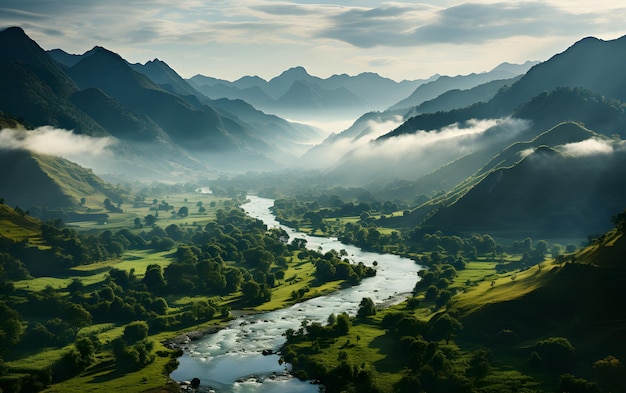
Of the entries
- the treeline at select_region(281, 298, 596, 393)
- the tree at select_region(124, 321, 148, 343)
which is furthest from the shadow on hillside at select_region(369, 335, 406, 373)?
A: the tree at select_region(124, 321, 148, 343)

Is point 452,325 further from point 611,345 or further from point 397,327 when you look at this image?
point 611,345

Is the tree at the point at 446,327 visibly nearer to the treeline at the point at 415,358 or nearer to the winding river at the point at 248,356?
the treeline at the point at 415,358

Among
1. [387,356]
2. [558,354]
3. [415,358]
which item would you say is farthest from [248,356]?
[558,354]

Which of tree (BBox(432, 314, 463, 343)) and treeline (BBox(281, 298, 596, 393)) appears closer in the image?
treeline (BBox(281, 298, 596, 393))

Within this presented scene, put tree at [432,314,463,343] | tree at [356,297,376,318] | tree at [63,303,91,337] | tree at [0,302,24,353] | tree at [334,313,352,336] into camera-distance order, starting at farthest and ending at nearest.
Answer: tree at [356,297,376,318] < tree at [63,303,91,337] < tree at [334,313,352,336] < tree at [432,314,463,343] < tree at [0,302,24,353]

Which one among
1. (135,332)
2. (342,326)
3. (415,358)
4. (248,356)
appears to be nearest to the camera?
(415,358)

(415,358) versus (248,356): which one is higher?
(415,358)

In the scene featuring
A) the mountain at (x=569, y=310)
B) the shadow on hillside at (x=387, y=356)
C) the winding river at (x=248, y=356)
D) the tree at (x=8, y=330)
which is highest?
the tree at (x=8, y=330)

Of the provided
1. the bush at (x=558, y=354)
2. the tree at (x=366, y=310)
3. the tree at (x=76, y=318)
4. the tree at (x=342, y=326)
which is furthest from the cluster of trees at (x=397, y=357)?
the tree at (x=76, y=318)

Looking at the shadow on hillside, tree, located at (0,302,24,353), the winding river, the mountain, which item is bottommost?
the shadow on hillside

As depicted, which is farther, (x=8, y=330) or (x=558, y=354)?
(x=8, y=330)

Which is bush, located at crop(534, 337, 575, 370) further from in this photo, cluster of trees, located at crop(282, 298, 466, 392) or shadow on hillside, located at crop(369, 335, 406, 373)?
shadow on hillside, located at crop(369, 335, 406, 373)

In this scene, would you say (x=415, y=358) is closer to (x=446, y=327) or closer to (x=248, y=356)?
(x=446, y=327)
